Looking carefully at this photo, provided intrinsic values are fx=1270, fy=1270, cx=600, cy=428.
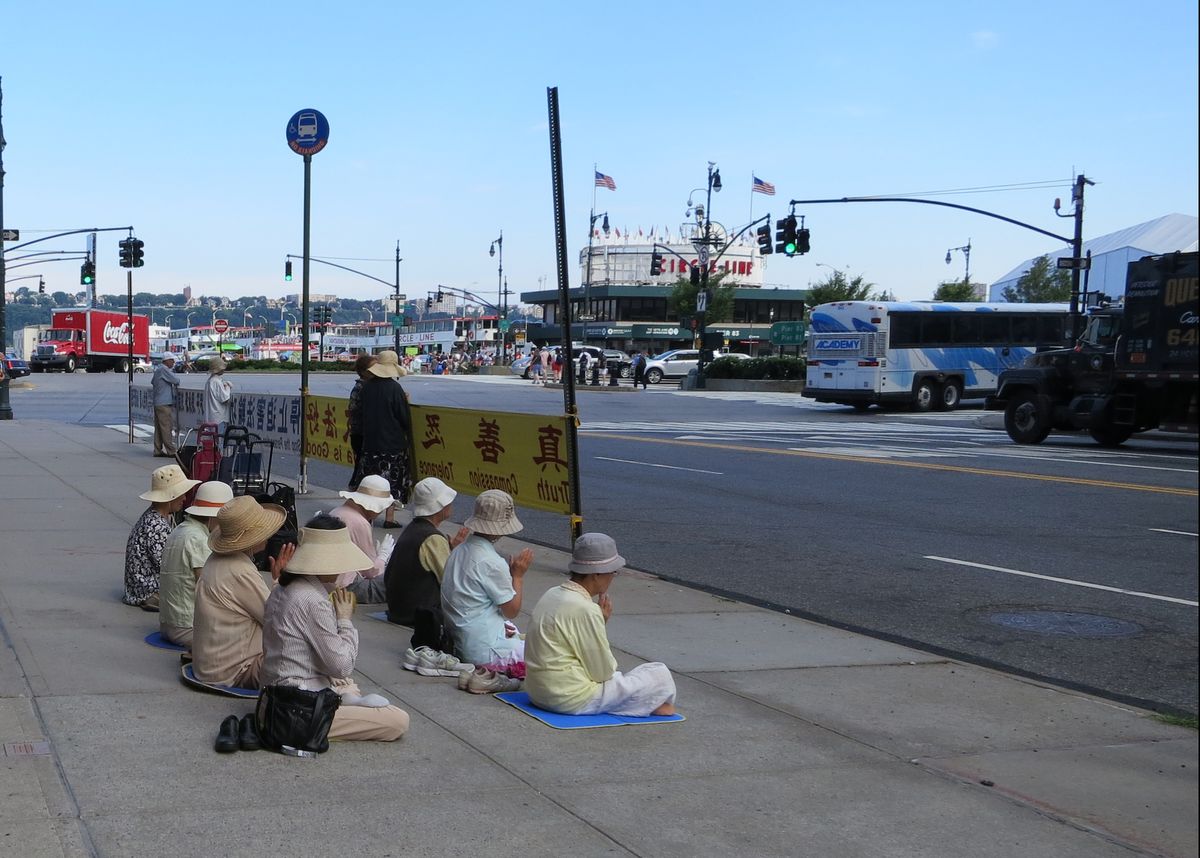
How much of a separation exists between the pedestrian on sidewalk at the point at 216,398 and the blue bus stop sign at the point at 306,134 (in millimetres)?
4440

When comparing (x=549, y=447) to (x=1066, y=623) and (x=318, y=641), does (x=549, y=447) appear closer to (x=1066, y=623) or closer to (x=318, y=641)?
(x=1066, y=623)

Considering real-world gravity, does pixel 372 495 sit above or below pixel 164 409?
above

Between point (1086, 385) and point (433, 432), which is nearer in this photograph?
point (433, 432)

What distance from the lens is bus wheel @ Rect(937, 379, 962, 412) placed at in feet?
130

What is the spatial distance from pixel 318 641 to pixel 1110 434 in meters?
21.1

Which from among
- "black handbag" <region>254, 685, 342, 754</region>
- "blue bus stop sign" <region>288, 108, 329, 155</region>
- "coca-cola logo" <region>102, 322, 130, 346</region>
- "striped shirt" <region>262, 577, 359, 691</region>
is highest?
"blue bus stop sign" <region>288, 108, 329, 155</region>

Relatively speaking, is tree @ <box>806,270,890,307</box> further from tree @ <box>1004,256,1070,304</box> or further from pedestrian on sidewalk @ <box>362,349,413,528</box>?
pedestrian on sidewalk @ <box>362,349,413,528</box>

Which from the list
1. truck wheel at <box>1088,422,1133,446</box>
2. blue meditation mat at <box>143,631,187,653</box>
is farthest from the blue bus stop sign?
truck wheel at <box>1088,422,1133,446</box>

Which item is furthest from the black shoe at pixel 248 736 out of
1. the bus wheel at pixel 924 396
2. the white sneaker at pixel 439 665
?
the bus wheel at pixel 924 396

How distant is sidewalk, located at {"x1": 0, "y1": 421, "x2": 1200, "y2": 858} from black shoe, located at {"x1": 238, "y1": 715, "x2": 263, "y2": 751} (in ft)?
0.29

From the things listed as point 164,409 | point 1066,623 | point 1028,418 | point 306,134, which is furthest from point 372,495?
point 1028,418

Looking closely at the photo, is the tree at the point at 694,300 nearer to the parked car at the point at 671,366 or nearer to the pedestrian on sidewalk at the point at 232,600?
the parked car at the point at 671,366

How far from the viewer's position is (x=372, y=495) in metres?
8.63

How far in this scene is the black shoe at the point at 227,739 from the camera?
548cm
